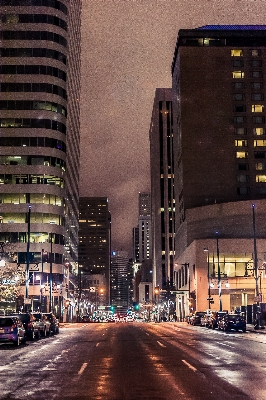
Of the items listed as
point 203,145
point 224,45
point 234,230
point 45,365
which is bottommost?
point 45,365

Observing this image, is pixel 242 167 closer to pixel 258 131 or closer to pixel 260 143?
pixel 260 143

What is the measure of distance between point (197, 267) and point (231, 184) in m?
26.6

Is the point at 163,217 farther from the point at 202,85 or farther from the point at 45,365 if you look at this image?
the point at 45,365

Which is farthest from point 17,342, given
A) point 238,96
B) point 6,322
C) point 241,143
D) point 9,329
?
point 238,96

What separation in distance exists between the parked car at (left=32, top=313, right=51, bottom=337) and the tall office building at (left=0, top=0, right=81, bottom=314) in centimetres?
4770

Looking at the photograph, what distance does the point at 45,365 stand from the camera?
65.3 ft

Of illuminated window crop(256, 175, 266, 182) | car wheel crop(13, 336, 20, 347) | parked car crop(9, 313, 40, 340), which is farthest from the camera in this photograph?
illuminated window crop(256, 175, 266, 182)

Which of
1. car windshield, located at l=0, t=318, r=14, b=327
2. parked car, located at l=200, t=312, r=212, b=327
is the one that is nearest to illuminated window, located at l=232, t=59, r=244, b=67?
parked car, located at l=200, t=312, r=212, b=327

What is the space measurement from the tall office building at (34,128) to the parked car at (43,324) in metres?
47.7

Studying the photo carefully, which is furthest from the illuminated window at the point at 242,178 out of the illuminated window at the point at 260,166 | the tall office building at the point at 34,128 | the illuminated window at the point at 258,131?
the tall office building at the point at 34,128

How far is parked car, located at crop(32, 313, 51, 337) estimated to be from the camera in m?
42.2

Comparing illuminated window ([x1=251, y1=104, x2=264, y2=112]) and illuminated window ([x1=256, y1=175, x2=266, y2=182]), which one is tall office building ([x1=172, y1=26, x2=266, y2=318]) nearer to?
illuminated window ([x1=251, y1=104, x2=264, y2=112])

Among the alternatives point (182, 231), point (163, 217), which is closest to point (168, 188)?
point (163, 217)

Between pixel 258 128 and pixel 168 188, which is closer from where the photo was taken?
pixel 258 128
